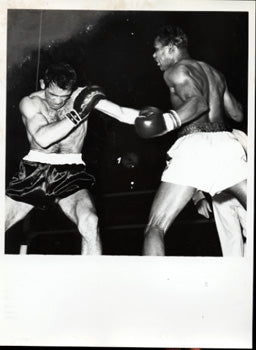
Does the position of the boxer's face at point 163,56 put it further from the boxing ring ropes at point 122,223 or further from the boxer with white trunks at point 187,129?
the boxing ring ropes at point 122,223

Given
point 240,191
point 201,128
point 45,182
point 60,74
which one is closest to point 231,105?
point 201,128

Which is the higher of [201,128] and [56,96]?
[56,96]

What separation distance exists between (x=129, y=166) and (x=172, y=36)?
626mm

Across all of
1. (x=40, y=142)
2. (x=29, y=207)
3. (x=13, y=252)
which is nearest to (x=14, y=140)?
(x=40, y=142)

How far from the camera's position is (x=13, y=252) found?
2988 millimetres

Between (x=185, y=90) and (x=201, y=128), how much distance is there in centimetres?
19

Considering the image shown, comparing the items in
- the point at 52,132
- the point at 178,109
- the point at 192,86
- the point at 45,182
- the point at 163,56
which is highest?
the point at 163,56

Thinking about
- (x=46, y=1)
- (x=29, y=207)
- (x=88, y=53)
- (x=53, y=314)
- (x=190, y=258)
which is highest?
(x=46, y=1)

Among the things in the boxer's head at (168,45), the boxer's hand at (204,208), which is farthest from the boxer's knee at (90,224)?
A: the boxer's head at (168,45)

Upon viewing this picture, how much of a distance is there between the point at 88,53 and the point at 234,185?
90cm

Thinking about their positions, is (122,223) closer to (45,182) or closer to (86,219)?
(86,219)

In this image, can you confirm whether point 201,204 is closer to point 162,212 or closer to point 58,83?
point 162,212

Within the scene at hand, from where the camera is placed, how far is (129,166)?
297cm

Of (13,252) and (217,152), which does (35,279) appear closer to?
(13,252)
